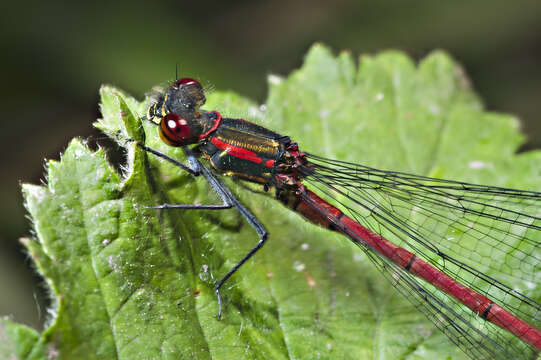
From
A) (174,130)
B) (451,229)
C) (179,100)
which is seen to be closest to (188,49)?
(179,100)

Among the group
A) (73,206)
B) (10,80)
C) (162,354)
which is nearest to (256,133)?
(73,206)

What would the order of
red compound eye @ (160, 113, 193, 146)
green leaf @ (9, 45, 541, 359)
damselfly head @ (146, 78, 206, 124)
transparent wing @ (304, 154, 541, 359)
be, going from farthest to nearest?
transparent wing @ (304, 154, 541, 359)
damselfly head @ (146, 78, 206, 124)
red compound eye @ (160, 113, 193, 146)
green leaf @ (9, 45, 541, 359)

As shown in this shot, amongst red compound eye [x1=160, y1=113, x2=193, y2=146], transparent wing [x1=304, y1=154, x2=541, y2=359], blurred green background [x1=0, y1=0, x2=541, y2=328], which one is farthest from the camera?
blurred green background [x1=0, y1=0, x2=541, y2=328]

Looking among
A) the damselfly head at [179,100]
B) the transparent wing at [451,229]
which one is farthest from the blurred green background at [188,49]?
the damselfly head at [179,100]

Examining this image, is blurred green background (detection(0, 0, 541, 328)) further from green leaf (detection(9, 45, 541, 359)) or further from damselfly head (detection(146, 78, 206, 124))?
damselfly head (detection(146, 78, 206, 124))

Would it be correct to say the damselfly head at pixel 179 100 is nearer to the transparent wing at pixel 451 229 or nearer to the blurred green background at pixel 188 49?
the transparent wing at pixel 451 229

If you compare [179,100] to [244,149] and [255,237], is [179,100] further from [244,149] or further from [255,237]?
[255,237]

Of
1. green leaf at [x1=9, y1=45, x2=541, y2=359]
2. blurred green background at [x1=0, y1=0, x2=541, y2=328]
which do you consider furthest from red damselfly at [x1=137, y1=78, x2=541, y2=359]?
blurred green background at [x1=0, y1=0, x2=541, y2=328]
